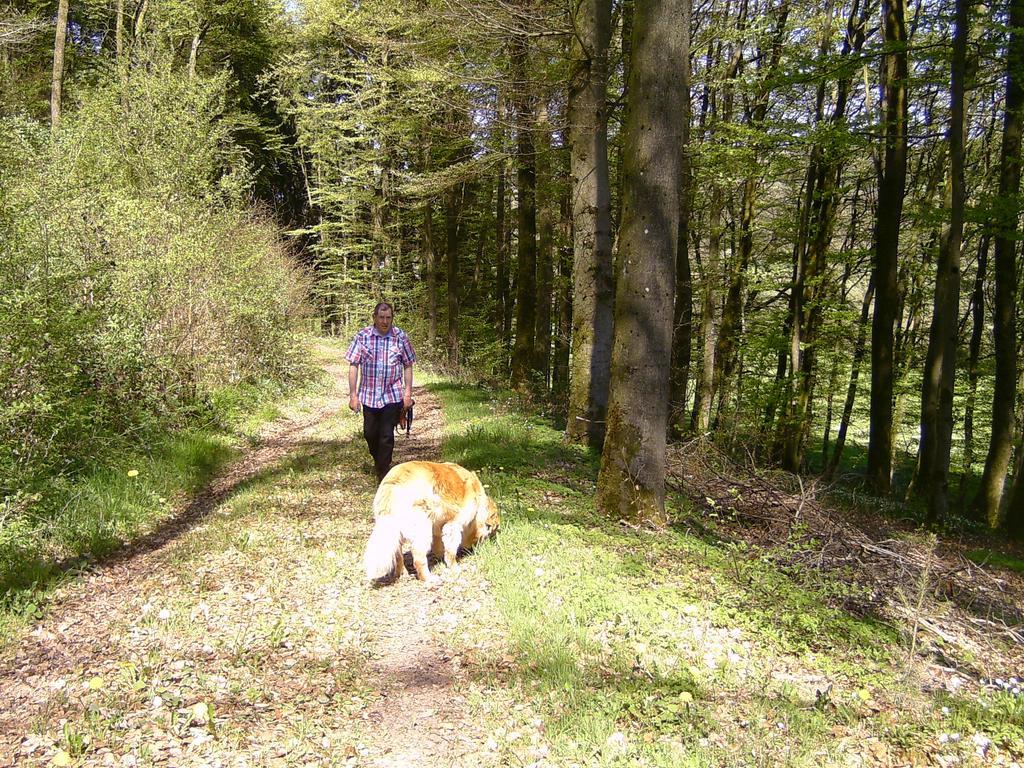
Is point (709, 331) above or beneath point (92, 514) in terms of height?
above

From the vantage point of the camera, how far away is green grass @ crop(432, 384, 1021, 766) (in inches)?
123

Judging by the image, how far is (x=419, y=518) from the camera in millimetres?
4750

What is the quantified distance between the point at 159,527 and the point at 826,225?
17.2 meters

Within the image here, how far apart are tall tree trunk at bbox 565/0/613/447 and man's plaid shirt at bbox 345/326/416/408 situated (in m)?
3.18

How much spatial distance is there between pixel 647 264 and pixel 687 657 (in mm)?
3494

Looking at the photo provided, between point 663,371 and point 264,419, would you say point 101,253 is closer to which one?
point 264,419

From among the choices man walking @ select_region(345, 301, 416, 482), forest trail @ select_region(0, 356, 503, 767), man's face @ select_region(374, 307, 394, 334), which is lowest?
forest trail @ select_region(0, 356, 503, 767)

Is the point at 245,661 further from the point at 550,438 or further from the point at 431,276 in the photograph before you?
the point at 431,276

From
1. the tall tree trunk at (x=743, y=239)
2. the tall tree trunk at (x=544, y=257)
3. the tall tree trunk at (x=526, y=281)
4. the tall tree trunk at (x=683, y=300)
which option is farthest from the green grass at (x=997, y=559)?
the tall tree trunk at (x=544, y=257)

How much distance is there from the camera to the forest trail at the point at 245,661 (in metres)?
3.04

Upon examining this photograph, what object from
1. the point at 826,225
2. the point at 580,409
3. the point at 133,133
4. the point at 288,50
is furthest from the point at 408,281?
the point at 580,409

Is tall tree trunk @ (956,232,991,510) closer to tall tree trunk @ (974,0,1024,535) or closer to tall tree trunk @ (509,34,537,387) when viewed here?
tall tree trunk @ (974,0,1024,535)

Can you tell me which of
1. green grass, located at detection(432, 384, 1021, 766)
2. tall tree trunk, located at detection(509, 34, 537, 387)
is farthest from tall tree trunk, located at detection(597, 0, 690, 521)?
tall tree trunk, located at detection(509, 34, 537, 387)

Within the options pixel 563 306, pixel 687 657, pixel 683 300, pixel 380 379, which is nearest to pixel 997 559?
pixel 683 300
